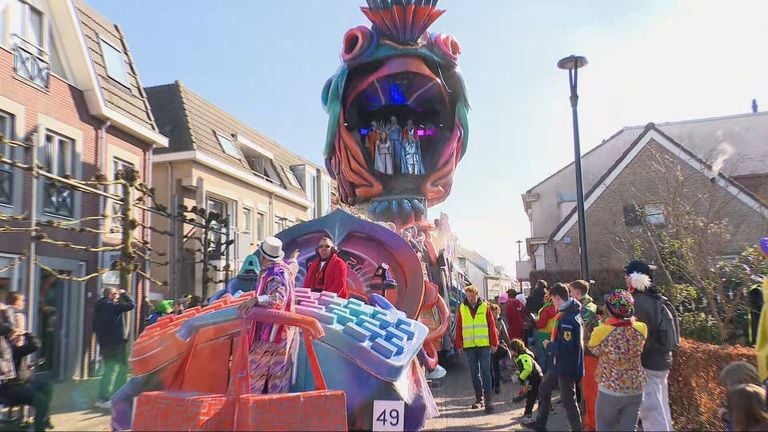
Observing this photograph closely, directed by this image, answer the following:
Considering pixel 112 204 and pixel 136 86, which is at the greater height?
pixel 136 86

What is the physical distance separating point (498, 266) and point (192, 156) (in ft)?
245

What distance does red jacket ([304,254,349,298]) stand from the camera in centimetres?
646

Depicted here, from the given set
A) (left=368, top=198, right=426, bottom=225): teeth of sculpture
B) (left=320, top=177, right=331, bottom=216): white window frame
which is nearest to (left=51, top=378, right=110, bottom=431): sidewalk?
(left=368, top=198, right=426, bottom=225): teeth of sculpture

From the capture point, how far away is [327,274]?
653 cm

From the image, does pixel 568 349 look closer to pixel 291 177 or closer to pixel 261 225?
pixel 261 225

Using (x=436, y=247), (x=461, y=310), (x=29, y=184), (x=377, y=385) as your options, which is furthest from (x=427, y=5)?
(x=377, y=385)

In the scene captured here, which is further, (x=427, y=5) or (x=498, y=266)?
(x=498, y=266)

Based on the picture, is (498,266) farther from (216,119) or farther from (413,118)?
(413,118)

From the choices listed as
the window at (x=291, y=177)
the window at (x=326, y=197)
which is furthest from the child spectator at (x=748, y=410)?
the window at (x=326, y=197)

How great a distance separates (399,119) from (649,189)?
12.0 m

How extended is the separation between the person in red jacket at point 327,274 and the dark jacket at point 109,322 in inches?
139

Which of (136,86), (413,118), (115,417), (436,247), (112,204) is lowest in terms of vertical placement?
(115,417)

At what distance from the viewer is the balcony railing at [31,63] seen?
38.5ft

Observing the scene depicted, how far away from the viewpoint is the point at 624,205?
23938mm
